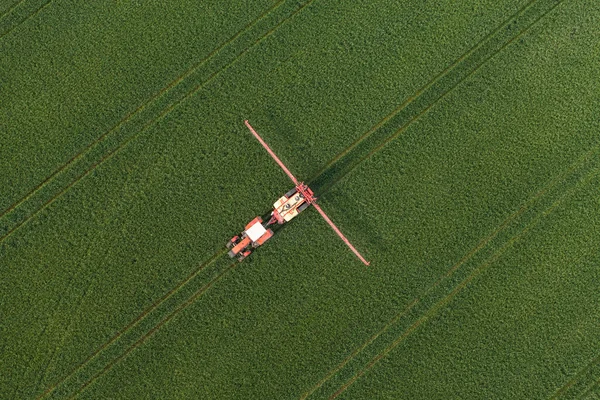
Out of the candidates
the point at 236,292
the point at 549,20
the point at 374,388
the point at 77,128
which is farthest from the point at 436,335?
the point at 77,128

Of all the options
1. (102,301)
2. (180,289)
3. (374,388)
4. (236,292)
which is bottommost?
(374,388)

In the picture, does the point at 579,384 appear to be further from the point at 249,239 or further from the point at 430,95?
the point at 249,239

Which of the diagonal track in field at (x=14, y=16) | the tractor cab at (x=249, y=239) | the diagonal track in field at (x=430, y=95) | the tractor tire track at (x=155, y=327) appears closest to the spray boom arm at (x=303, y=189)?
the diagonal track in field at (x=430, y=95)

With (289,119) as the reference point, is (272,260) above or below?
below

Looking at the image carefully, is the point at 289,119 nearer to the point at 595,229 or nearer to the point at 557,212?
the point at 557,212

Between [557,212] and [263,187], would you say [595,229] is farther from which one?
[263,187]
